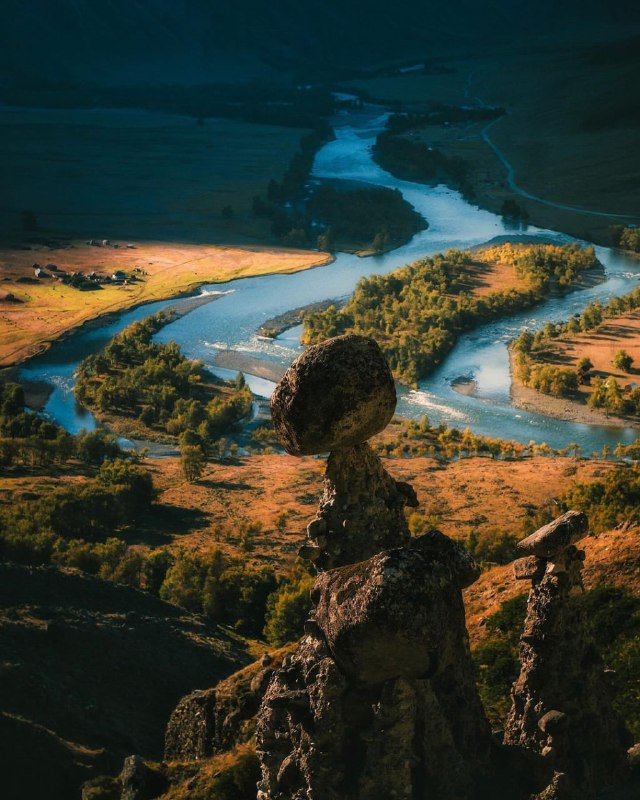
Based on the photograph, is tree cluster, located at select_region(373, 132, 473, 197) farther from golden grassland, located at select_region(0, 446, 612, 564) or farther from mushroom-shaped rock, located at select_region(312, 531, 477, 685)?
mushroom-shaped rock, located at select_region(312, 531, 477, 685)

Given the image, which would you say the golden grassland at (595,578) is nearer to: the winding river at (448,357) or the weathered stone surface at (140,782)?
the weathered stone surface at (140,782)

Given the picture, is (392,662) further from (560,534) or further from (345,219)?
(345,219)

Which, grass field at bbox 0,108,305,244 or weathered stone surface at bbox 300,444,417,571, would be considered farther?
grass field at bbox 0,108,305,244

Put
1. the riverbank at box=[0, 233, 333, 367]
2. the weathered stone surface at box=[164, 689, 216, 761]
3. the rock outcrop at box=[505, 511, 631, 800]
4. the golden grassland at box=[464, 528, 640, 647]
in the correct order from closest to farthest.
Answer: the rock outcrop at box=[505, 511, 631, 800], the weathered stone surface at box=[164, 689, 216, 761], the golden grassland at box=[464, 528, 640, 647], the riverbank at box=[0, 233, 333, 367]

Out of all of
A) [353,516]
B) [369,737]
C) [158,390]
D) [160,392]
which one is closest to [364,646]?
[369,737]

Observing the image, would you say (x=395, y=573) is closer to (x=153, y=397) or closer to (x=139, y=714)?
(x=139, y=714)

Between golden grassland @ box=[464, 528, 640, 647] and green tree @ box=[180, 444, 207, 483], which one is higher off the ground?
golden grassland @ box=[464, 528, 640, 647]

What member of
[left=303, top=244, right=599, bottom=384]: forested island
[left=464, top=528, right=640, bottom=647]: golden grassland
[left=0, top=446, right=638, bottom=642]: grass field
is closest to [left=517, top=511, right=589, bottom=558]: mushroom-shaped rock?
[left=464, top=528, right=640, bottom=647]: golden grassland
